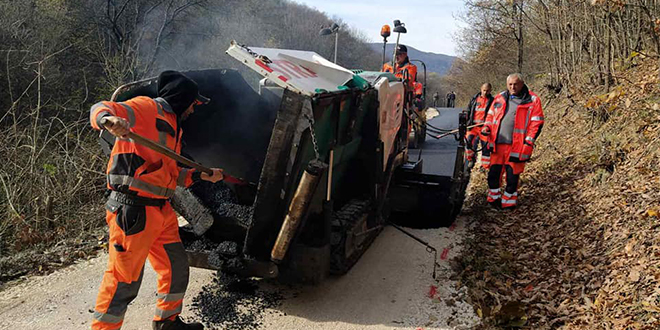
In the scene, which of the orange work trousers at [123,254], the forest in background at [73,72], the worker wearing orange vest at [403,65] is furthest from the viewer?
the worker wearing orange vest at [403,65]

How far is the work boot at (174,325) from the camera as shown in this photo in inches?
123

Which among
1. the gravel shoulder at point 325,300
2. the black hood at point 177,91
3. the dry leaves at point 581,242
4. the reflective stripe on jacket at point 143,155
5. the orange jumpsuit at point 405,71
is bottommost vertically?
Answer: the gravel shoulder at point 325,300

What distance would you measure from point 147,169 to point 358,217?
1876 mm

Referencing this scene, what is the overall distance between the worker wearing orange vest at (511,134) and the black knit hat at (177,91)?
160 inches

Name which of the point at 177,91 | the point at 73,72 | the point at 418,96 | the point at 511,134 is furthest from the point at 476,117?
the point at 73,72

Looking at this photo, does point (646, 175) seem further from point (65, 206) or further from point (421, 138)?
point (65, 206)

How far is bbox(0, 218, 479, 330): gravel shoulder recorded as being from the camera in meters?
3.47

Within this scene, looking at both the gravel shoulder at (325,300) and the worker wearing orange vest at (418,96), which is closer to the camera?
the gravel shoulder at (325,300)

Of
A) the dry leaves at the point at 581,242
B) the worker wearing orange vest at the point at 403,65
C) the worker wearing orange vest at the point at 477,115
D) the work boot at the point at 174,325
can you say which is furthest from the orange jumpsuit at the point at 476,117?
the work boot at the point at 174,325

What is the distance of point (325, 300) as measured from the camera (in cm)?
384

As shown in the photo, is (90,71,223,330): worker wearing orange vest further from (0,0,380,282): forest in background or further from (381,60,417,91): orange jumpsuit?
(381,60,417,91): orange jumpsuit

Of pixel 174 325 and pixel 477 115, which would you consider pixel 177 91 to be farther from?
pixel 477 115

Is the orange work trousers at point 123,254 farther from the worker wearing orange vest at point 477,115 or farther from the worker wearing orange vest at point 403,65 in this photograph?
the worker wearing orange vest at point 477,115

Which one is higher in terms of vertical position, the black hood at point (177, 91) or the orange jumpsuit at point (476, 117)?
the black hood at point (177, 91)
